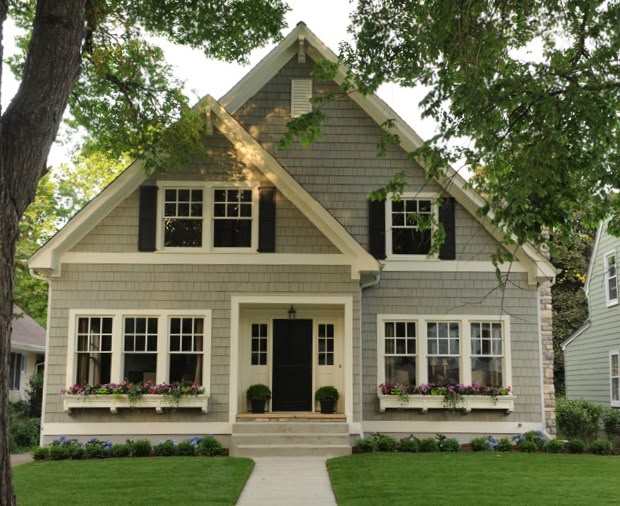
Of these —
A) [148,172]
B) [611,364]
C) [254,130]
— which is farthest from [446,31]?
[611,364]

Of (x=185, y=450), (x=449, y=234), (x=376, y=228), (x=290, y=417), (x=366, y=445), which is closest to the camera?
(x=185, y=450)

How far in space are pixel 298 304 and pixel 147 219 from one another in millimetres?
3170

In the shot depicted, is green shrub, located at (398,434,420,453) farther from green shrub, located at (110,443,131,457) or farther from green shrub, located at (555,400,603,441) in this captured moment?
green shrub, located at (110,443,131,457)

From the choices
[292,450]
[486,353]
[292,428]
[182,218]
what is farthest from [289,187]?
[486,353]

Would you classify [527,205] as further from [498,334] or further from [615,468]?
[498,334]

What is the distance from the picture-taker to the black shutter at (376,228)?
15016 mm

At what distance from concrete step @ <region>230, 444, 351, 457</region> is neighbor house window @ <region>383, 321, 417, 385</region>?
223 cm

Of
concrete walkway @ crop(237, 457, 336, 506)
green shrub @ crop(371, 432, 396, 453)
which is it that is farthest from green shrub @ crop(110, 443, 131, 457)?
green shrub @ crop(371, 432, 396, 453)

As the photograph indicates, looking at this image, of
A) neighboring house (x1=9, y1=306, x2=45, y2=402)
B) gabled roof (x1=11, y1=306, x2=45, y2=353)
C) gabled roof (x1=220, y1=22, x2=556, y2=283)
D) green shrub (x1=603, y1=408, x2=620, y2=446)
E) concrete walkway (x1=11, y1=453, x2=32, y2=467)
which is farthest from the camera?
neighboring house (x1=9, y1=306, x2=45, y2=402)

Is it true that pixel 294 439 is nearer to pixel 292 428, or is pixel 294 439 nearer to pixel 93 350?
pixel 292 428

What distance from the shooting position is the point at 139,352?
13.8 m

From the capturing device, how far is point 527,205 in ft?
23.6

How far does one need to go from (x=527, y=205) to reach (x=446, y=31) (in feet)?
6.60

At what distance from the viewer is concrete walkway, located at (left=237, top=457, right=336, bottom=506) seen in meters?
8.64
